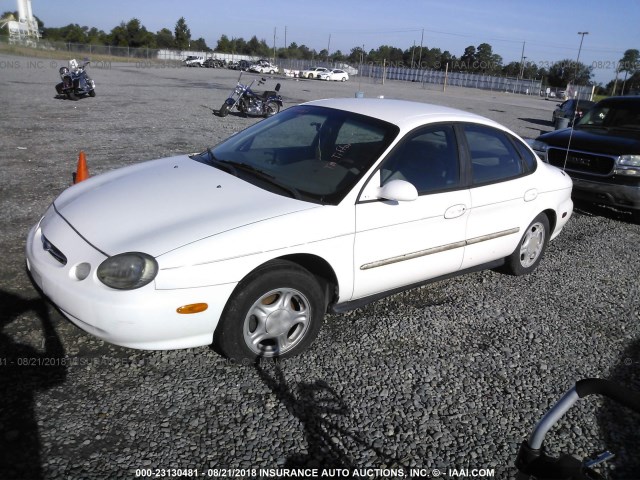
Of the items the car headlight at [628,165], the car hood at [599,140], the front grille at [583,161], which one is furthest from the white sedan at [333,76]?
the car headlight at [628,165]

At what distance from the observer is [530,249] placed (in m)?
5.15

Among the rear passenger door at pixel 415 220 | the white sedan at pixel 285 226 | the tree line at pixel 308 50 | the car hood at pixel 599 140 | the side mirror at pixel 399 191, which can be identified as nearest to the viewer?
the white sedan at pixel 285 226

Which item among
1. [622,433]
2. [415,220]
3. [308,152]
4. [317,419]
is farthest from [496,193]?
[317,419]

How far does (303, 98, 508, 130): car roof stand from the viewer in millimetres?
4059

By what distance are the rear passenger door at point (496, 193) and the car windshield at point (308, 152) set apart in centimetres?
92

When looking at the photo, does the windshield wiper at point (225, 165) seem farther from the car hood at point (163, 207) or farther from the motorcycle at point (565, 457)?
the motorcycle at point (565, 457)

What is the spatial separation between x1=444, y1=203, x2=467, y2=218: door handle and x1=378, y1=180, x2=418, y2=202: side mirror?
0.61m

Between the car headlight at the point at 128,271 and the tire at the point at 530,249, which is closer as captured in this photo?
the car headlight at the point at 128,271

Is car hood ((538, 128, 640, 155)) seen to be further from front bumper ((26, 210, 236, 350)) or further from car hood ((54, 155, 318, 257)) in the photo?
front bumper ((26, 210, 236, 350))

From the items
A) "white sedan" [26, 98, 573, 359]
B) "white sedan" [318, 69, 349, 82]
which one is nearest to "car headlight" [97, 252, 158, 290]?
"white sedan" [26, 98, 573, 359]

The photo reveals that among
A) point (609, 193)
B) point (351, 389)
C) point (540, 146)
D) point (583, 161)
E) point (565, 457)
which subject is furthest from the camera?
point (540, 146)

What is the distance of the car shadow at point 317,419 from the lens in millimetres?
2660

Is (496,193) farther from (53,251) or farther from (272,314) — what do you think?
(53,251)

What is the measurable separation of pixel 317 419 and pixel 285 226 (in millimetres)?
1136
